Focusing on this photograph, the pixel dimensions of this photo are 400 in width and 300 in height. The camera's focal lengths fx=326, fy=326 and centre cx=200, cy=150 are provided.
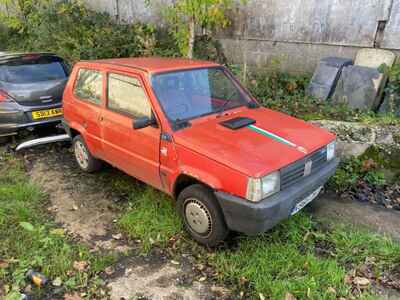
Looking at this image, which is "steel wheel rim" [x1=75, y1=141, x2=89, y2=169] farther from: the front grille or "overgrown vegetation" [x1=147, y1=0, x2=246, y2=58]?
"overgrown vegetation" [x1=147, y1=0, x2=246, y2=58]

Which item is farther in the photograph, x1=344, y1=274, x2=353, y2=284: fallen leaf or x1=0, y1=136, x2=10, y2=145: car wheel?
x1=0, y1=136, x2=10, y2=145: car wheel

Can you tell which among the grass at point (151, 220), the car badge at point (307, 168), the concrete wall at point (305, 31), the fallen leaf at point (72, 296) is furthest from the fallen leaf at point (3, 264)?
the concrete wall at point (305, 31)

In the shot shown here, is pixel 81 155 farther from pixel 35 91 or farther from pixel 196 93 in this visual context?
pixel 196 93

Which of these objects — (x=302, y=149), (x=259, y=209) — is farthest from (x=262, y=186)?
(x=302, y=149)

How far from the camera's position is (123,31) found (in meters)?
8.69

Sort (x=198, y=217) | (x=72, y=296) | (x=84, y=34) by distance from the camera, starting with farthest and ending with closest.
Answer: (x=84, y=34) < (x=198, y=217) < (x=72, y=296)

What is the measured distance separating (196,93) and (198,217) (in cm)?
135

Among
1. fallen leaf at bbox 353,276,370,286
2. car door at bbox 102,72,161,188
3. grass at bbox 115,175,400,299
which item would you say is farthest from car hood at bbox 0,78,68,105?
fallen leaf at bbox 353,276,370,286

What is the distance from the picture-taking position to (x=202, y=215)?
10.3 feet

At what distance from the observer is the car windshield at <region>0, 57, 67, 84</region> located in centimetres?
542

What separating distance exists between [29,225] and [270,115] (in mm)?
2939

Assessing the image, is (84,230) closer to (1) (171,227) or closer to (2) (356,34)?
(1) (171,227)

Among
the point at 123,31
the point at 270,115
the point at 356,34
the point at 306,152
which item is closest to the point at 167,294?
the point at 306,152

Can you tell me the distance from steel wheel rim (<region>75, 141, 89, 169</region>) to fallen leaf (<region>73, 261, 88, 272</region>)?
6.08 feet
